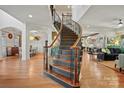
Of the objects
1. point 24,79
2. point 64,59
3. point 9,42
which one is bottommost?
point 24,79

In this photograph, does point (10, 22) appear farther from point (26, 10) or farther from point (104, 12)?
point (104, 12)

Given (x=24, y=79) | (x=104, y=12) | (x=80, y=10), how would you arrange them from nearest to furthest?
(x=24, y=79) → (x=104, y=12) → (x=80, y=10)

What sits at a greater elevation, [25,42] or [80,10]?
[80,10]

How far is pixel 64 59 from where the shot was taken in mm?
6766

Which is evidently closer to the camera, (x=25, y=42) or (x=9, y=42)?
(x=25, y=42)

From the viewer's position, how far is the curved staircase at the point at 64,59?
485cm

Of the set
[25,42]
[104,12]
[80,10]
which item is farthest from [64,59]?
[25,42]

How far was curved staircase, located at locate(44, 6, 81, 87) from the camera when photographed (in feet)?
15.9

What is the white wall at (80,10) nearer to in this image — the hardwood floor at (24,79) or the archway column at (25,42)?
the hardwood floor at (24,79)

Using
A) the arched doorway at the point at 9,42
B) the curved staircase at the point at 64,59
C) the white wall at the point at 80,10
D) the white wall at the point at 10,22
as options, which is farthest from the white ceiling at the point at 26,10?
the arched doorway at the point at 9,42

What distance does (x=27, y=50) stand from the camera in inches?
460

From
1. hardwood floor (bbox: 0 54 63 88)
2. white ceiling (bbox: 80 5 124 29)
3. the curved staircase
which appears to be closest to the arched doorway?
the curved staircase
